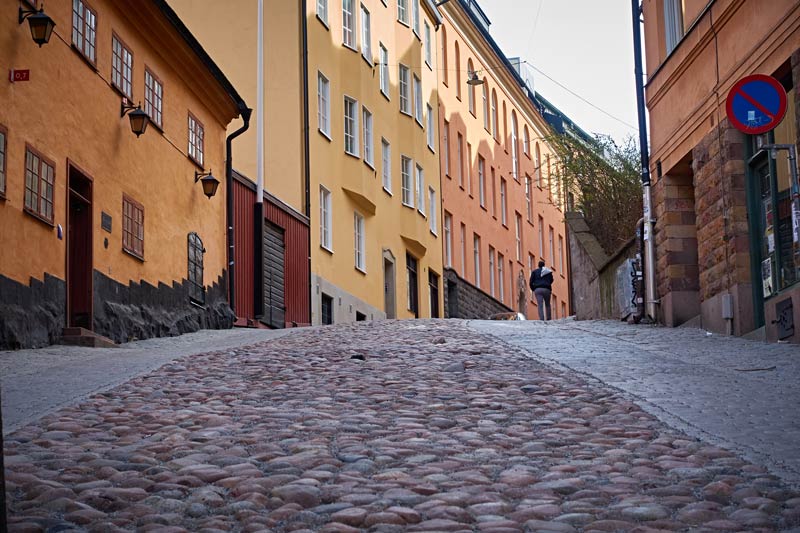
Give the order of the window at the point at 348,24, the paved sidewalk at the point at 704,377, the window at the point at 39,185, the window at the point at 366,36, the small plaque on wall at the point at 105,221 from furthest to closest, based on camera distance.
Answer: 1. the window at the point at 366,36
2. the window at the point at 348,24
3. the small plaque on wall at the point at 105,221
4. the window at the point at 39,185
5. the paved sidewalk at the point at 704,377

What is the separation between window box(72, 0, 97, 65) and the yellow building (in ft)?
39.7

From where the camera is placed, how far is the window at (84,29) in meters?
18.8

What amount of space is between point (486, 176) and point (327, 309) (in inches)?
852

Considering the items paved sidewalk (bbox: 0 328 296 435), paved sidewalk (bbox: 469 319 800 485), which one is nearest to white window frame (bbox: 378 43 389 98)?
paved sidewalk (bbox: 469 319 800 485)

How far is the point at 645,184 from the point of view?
2227 cm

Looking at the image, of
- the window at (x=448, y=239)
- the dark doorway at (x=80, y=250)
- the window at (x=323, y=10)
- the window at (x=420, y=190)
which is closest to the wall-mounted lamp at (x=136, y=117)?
the dark doorway at (x=80, y=250)

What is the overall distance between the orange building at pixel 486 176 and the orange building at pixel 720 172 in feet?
72.3

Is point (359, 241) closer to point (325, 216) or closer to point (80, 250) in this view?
point (325, 216)

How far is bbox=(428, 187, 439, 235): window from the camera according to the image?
4407cm

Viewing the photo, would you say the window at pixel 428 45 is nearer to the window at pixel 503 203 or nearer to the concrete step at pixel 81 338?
the window at pixel 503 203

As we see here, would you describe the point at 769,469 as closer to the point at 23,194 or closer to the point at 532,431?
the point at 532,431

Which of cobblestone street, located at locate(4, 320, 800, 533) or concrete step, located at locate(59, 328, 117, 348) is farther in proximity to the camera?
concrete step, located at locate(59, 328, 117, 348)

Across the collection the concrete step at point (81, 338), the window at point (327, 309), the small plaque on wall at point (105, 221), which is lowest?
the concrete step at point (81, 338)

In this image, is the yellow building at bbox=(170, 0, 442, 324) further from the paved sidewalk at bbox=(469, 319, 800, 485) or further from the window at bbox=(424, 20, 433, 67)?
the paved sidewalk at bbox=(469, 319, 800, 485)
